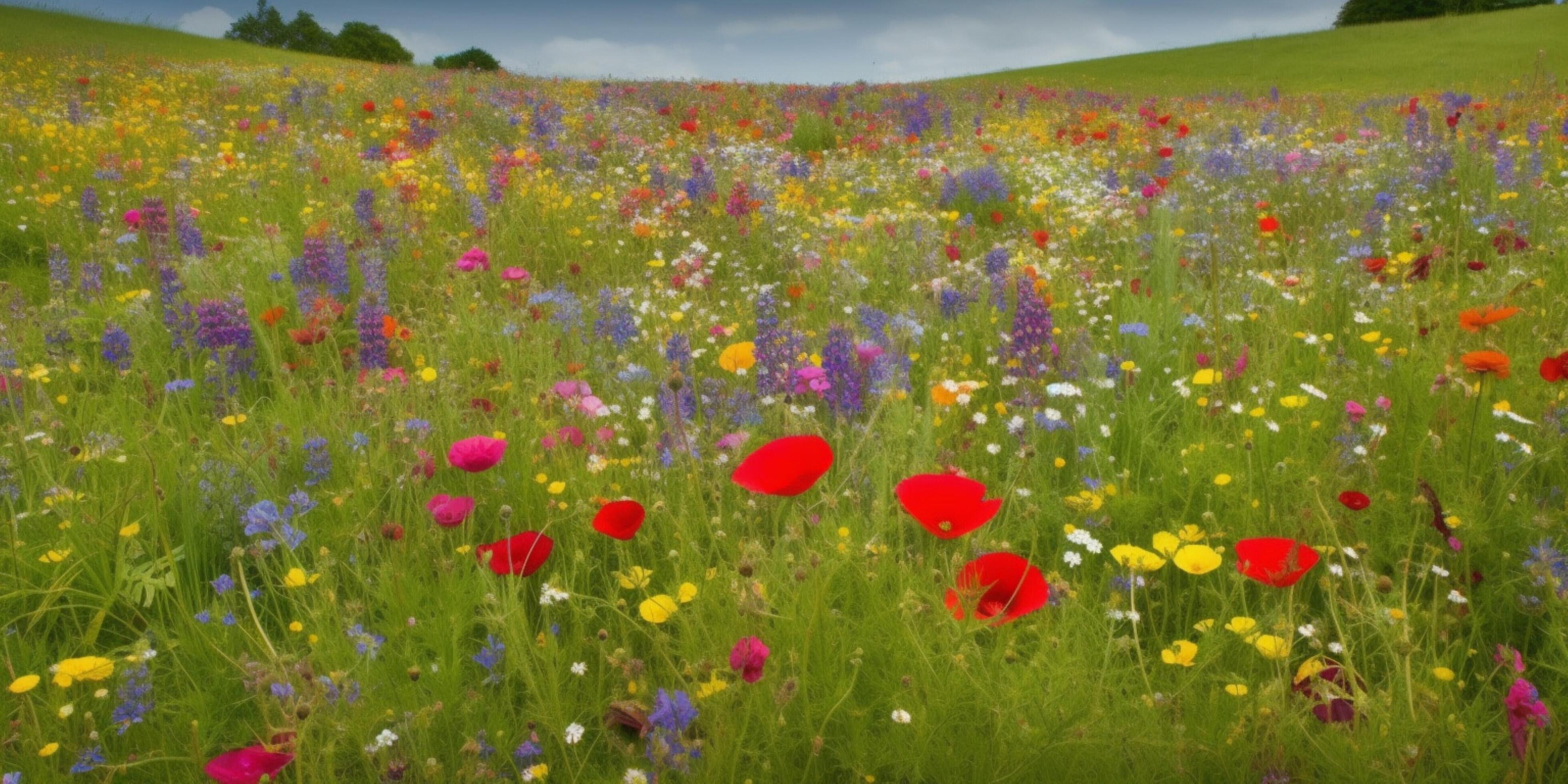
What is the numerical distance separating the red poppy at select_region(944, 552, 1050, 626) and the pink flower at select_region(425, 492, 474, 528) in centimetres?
104

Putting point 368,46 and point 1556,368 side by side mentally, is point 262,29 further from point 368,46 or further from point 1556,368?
point 1556,368

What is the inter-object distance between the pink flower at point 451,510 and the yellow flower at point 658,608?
0.48 meters

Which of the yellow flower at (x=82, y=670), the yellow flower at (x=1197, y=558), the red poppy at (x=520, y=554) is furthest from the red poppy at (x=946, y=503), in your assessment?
the yellow flower at (x=82, y=670)

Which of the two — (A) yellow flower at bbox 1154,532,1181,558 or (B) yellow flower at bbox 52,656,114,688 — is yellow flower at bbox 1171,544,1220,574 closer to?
(A) yellow flower at bbox 1154,532,1181,558

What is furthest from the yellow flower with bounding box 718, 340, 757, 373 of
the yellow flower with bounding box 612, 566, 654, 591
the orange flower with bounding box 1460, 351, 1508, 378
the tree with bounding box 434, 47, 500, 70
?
the tree with bounding box 434, 47, 500, 70

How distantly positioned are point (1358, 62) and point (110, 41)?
34.0m

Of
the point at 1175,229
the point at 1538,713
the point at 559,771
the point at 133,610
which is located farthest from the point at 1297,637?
the point at 1175,229

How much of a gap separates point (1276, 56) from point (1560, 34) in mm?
7177

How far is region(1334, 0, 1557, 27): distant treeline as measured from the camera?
40250mm

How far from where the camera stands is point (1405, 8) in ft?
147

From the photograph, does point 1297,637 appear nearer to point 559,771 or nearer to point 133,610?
point 559,771

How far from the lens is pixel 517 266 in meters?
5.00

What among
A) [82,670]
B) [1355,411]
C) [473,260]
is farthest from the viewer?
[473,260]

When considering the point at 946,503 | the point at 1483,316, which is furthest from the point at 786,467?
the point at 1483,316
